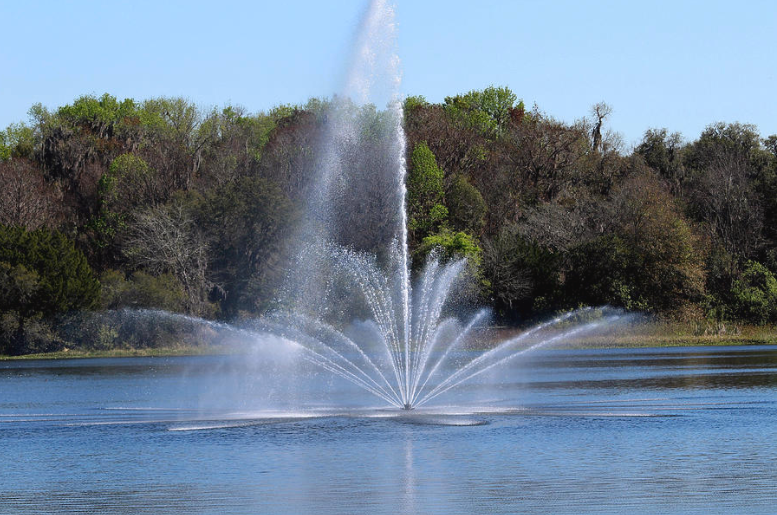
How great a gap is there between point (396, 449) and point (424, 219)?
2750 inches

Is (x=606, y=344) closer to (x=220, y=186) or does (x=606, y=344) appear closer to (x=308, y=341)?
(x=308, y=341)

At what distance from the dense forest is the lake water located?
3355 cm

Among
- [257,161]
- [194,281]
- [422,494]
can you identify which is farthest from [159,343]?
[422,494]

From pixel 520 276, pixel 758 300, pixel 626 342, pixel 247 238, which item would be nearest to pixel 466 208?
pixel 520 276

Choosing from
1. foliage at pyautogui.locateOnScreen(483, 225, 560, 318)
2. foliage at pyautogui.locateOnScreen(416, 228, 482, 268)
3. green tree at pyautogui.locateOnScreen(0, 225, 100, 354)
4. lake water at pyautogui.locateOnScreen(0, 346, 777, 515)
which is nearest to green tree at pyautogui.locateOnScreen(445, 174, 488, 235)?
foliage at pyautogui.locateOnScreen(483, 225, 560, 318)

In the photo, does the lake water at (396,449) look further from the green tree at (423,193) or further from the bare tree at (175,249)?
the green tree at (423,193)

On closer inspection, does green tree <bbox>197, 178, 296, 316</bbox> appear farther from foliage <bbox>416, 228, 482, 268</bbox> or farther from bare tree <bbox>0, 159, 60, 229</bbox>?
bare tree <bbox>0, 159, 60, 229</bbox>

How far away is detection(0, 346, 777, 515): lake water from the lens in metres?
23.2

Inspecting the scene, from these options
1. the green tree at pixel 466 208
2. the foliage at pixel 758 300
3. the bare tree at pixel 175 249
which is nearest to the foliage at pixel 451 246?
the green tree at pixel 466 208

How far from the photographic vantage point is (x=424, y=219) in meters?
98.9

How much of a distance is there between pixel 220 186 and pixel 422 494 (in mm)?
75997

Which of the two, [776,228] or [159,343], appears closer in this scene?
[159,343]

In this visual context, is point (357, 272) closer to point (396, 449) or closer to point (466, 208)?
point (466, 208)

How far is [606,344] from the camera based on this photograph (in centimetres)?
8162
